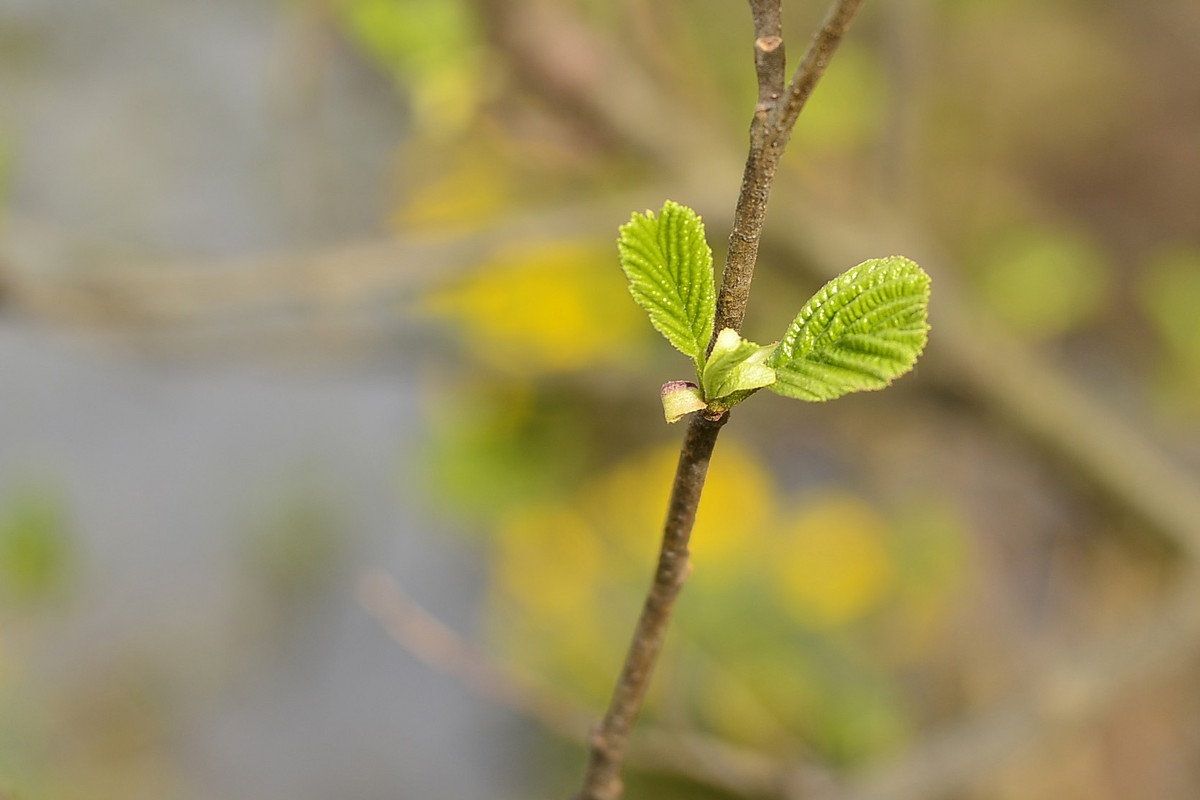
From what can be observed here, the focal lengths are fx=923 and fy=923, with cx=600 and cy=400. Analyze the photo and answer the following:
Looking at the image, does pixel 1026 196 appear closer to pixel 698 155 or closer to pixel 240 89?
pixel 698 155

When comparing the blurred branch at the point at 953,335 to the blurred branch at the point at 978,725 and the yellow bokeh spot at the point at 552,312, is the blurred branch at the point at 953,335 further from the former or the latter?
the yellow bokeh spot at the point at 552,312

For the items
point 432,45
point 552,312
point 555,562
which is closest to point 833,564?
point 555,562

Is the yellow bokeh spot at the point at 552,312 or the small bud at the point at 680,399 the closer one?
the small bud at the point at 680,399

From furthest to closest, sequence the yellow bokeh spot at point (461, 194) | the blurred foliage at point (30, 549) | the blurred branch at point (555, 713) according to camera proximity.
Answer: the yellow bokeh spot at point (461, 194) < the blurred foliage at point (30, 549) < the blurred branch at point (555, 713)

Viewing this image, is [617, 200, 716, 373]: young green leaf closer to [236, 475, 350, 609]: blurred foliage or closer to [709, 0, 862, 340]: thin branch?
[709, 0, 862, 340]: thin branch

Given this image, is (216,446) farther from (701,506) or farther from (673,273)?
(673,273)

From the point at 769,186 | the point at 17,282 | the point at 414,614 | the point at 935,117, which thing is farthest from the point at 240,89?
the point at 769,186

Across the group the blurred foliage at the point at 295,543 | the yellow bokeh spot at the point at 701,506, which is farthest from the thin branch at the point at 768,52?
the blurred foliage at the point at 295,543
